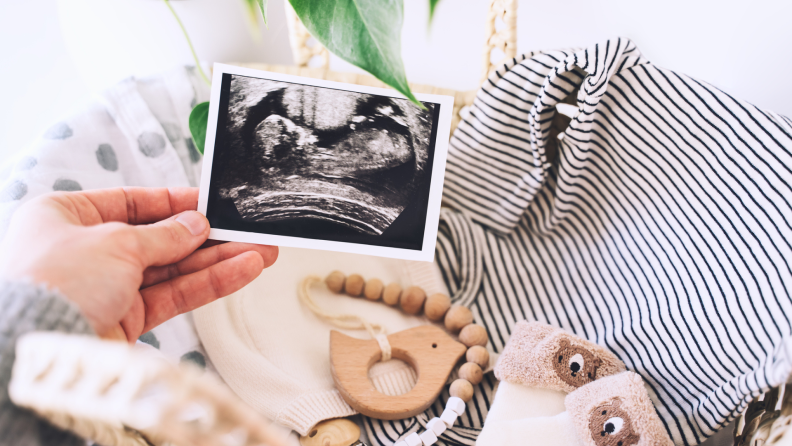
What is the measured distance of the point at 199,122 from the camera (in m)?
0.69

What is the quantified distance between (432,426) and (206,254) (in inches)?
14.5

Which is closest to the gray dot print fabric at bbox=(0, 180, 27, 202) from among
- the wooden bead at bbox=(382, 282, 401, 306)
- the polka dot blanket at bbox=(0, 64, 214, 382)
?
the polka dot blanket at bbox=(0, 64, 214, 382)

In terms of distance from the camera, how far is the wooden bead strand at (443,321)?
2.09 ft

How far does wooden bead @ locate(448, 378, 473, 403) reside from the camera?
26.1 inches

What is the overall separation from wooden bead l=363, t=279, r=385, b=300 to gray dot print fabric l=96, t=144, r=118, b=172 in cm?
43

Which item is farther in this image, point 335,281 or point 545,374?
point 335,281

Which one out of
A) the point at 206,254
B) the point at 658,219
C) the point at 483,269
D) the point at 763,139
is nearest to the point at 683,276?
the point at 658,219

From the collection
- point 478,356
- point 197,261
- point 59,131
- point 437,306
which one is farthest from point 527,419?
point 59,131

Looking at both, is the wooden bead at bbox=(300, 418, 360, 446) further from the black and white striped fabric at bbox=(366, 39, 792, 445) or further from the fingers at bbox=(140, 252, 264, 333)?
the fingers at bbox=(140, 252, 264, 333)

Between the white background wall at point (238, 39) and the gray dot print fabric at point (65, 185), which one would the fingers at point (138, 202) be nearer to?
the gray dot print fabric at point (65, 185)

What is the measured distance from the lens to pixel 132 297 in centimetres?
45

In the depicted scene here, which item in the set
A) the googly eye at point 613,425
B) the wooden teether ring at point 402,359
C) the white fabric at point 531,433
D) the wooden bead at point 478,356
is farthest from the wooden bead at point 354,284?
the googly eye at point 613,425

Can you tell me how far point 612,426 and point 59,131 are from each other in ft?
2.59

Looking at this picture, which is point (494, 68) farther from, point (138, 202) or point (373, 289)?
point (138, 202)
